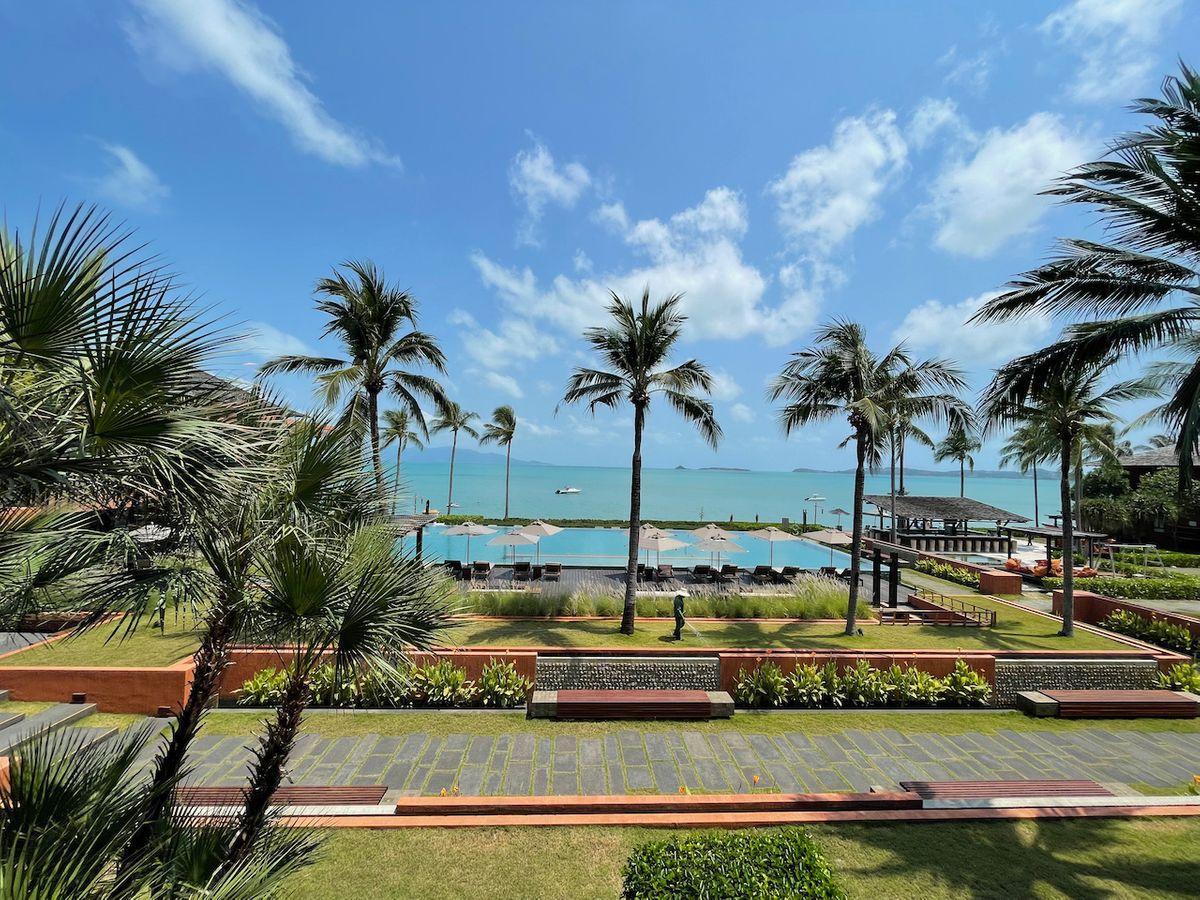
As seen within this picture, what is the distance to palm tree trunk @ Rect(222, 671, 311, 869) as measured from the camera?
4.04 m

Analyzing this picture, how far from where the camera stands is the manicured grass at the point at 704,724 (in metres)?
8.27

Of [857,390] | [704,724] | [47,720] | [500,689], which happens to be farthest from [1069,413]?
[47,720]

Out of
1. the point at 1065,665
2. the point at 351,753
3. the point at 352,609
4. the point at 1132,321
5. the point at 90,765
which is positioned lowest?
the point at 351,753

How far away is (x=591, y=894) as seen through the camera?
4781 mm

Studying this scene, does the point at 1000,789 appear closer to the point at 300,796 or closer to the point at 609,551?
the point at 300,796

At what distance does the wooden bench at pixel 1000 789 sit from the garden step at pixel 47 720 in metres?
11.2

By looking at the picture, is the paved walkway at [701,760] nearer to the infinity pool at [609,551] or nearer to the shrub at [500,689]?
the shrub at [500,689]

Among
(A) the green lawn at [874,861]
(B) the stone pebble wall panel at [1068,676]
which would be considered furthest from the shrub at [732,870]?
(B) the stone pebble wall panel at [1068,676]

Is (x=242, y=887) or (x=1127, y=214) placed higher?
(x=1127, y=214)

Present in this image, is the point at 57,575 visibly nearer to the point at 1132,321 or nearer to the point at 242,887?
the point at 242,887

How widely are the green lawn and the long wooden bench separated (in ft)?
11.8

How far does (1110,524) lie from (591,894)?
46.2 m

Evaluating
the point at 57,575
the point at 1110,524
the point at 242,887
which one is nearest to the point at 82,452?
the point at 57,575

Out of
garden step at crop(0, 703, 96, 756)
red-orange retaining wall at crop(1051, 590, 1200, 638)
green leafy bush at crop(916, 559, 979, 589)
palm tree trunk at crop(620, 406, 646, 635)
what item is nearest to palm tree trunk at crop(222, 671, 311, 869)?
garden step at crop(0, 703, 96, 756)
